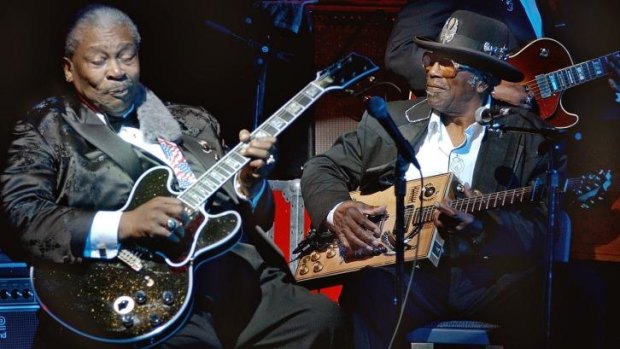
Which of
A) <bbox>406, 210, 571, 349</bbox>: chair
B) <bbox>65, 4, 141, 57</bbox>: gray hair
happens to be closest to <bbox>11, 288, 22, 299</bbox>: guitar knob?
<bbox>65, 4, 141, 57</bbox>: gray hair

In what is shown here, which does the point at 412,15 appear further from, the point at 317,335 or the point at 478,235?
the point at 317,335

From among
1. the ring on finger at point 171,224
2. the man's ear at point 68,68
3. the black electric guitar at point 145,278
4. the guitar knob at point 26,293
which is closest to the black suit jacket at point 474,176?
the black electric guitar at point 145,278

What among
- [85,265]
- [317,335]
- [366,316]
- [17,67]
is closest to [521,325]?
[366,316]

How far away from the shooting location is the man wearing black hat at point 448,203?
165 inches

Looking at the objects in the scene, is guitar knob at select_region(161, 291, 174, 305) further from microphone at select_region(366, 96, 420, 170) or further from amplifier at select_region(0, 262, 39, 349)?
microphone at select_region(366, 96, 420, 170)

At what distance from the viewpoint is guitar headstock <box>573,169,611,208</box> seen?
13.8ft

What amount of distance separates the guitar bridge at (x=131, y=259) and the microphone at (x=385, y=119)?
1.22 m

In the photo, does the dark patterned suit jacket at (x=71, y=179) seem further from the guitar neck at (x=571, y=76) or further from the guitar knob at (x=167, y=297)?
the guitar neck at (x=571, y=76)

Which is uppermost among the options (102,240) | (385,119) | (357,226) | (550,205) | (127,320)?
(385,119)

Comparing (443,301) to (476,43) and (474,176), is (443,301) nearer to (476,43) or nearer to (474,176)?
(474,176)

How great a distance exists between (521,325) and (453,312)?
0.33m

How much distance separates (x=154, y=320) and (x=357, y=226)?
113cm

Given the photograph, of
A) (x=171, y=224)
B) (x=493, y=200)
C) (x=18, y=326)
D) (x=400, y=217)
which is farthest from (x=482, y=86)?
(x=18, y=326)

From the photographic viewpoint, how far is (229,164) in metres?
3.90
